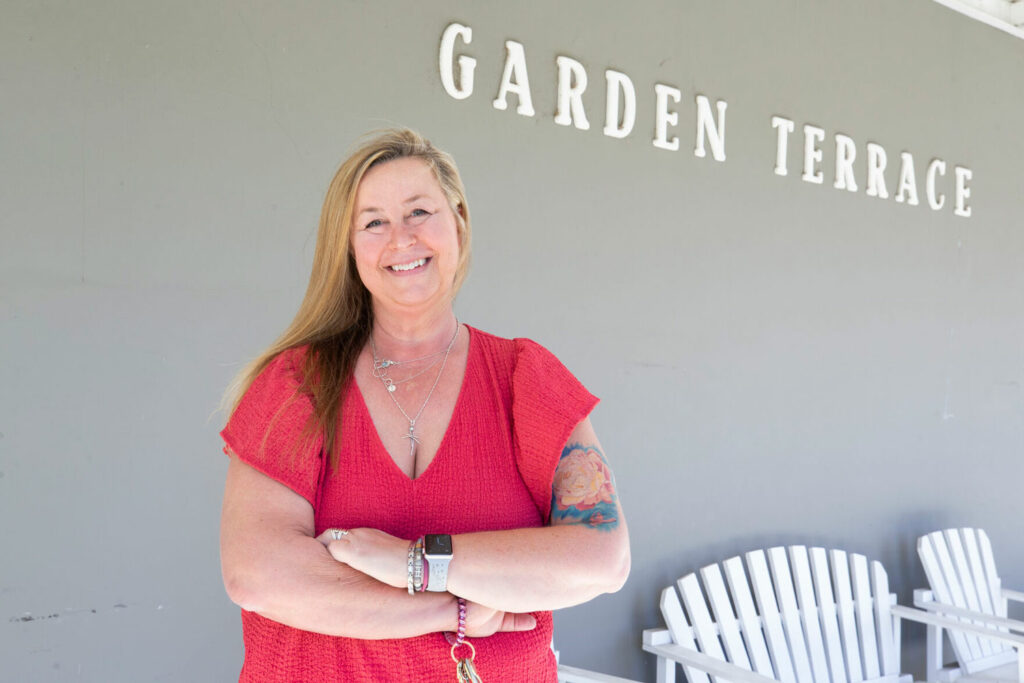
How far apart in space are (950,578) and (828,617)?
1.07m

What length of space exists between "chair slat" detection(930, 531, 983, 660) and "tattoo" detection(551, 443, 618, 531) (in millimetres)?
3895

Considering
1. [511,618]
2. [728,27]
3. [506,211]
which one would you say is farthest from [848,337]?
[511,618]

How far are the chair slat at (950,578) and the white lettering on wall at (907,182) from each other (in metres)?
1.82

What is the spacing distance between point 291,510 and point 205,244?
1.48 m

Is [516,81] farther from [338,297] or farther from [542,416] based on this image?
[542,416]

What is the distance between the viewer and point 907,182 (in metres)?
5.09

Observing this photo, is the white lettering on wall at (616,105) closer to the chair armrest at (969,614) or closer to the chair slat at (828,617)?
the chair slat at (828,617)

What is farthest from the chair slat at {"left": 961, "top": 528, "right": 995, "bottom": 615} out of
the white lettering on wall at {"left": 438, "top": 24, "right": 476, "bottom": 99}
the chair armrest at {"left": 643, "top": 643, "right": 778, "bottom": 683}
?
the white lettering on wall at {"left": 438, "top": 24, "right": 476, "bottom": 99}

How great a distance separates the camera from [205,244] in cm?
277

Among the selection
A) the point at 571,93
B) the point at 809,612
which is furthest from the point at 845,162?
the point at 809,612

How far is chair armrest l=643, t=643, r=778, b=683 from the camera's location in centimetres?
322

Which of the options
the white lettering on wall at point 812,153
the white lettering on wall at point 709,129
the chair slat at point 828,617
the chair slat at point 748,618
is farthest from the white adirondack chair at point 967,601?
the white lettering on wall at point 709,129

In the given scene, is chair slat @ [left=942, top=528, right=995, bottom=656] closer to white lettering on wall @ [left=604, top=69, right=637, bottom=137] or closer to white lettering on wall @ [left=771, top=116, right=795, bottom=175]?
white lettering on wall @ [left=771, top=116, right=795, bottom=175]

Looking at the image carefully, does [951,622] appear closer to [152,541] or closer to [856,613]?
Result: [856,613]
